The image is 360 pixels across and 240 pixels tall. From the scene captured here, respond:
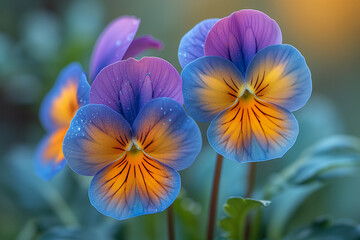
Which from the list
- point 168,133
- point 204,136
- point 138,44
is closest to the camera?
point 168,133

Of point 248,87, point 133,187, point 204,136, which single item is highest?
point 204,136

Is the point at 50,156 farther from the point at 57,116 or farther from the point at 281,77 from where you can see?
the point at 281,77

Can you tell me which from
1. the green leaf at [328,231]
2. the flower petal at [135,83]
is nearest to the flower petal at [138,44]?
the flower petal at [135,83]

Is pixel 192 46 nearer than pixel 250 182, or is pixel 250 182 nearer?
pixel 192 46

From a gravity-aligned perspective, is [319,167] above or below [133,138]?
above

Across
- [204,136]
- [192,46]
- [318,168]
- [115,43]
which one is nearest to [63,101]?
[115,43]

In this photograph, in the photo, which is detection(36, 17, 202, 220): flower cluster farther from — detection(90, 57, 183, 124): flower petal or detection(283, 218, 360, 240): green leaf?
detection(283, 218, 360, 240): green leaf
